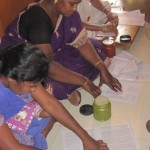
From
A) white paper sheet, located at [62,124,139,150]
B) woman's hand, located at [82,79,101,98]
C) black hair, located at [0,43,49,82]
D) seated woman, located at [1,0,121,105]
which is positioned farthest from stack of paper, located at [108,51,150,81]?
black hair, located at [0,43,49,82]

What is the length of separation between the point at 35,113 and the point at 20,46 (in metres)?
0.42

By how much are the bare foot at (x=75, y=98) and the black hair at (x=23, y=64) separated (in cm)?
73

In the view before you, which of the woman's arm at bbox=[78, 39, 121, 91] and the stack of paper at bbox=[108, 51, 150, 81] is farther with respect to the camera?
the stack of paper at bbox=[108, 51, 150, 81]

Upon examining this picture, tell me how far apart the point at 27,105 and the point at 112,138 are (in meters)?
0.48

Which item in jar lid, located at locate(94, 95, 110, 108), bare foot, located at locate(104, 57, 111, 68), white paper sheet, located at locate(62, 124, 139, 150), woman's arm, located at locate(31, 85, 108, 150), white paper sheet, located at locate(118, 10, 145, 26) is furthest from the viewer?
white paper sheet, located at locate(118, 10, 145, 26)

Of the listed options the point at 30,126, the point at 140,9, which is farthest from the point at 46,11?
the point at 140,9

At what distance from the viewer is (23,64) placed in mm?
1238

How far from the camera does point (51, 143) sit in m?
1.76

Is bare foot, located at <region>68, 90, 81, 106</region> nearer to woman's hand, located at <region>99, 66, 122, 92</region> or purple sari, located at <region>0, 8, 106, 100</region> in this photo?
purple sari, located at <region>0, 8, 106, 100</region>

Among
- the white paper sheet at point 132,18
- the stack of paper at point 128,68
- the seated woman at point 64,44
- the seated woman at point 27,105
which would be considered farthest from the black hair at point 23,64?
the white paper sheet at point 132,18

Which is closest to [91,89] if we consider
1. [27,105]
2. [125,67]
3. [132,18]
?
[125,67]

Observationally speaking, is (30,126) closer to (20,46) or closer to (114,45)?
(20,46)

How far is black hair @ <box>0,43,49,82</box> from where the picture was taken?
124 centimetres

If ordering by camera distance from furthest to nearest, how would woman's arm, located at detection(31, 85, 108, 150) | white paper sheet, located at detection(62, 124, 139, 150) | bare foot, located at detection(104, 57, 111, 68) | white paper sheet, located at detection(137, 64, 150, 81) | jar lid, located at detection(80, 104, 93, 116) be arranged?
bare foot, located at detection(104, 57, 111, 68) < white paper sheet, located at detection(137, 64, 150, 81) < jar lid, located at detection(80, 104, 93, 116) < white paper sheet, located at detection(62, 124, 139, 150) < woman's arm, located at detection(31, 85, 108, 150)
